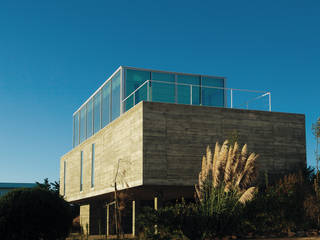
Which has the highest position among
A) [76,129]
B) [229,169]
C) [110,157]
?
[76,129]

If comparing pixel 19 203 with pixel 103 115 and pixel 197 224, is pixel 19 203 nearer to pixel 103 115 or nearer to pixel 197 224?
pixel 197 224

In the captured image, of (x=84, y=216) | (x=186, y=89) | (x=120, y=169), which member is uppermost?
(x=186, y=89)

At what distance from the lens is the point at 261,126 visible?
23.8m

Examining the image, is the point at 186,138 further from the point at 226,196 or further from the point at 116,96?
the point at 116,96

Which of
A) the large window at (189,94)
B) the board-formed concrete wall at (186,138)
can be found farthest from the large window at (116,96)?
the large window at (189,94)

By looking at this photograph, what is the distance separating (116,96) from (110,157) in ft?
13.4

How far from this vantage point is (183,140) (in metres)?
22.2

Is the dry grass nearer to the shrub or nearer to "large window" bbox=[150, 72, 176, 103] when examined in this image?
the shrub

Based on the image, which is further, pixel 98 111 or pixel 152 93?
pixel 98 111

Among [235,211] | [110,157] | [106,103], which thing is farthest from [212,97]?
[235,211]

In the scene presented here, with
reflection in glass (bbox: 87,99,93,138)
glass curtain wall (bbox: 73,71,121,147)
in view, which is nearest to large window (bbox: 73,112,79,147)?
glass curtain wall (bbox: 73,71,121,147)

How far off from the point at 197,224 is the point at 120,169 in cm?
990

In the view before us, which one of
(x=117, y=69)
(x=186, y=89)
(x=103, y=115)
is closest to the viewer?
(x=186, y=89)

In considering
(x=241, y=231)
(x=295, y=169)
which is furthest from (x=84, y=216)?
(x=241, y=231)
